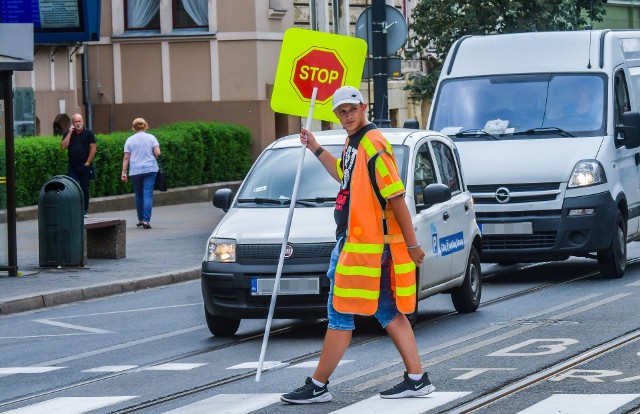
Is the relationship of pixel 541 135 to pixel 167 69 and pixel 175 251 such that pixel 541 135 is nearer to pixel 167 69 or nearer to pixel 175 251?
pixel 175 251

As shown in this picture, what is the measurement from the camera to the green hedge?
27438 millimetres

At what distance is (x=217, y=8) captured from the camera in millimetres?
36688

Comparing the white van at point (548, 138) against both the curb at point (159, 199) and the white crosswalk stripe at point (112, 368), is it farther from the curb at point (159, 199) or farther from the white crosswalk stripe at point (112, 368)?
the curb at point (159, 199)

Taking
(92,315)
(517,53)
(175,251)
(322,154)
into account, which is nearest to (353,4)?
(175,251)

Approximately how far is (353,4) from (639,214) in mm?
23515

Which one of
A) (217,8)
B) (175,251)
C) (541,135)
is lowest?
(175,251)

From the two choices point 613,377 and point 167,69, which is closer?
point 613,377

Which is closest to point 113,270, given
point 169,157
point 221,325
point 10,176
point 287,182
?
point 10,176

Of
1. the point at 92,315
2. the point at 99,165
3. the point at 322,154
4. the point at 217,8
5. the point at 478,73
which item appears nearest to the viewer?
the point at 322,154

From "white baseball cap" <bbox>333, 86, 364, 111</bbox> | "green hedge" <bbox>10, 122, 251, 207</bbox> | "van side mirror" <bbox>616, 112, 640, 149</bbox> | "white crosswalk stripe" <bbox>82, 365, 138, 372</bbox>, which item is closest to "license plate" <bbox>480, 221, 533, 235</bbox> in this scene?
"van side mirror" <bbox>616, 112, 640, 149</bbox>

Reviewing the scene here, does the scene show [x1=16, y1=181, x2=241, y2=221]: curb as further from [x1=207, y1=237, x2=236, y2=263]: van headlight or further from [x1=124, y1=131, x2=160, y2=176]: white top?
[x1=207, y1=237, x2=236, y2=263]: van headlight

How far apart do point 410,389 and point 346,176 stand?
1285 millimetres

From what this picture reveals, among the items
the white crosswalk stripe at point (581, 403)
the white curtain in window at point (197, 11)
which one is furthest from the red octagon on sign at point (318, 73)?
the white curtain in window at point (197, 11)

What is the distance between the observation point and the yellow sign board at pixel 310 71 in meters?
11.4
